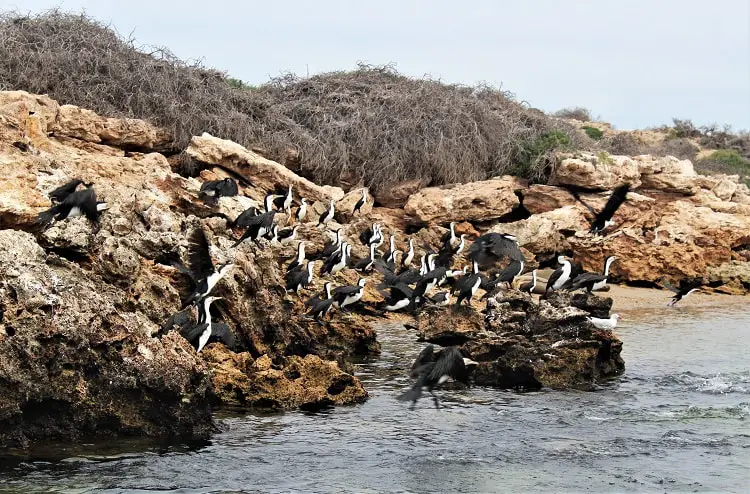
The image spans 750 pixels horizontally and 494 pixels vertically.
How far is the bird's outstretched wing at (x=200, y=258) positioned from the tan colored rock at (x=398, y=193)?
12.7 metres

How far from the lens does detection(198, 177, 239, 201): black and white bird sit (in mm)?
15516

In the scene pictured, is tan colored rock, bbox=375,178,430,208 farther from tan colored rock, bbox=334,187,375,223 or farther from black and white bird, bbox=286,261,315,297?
black and white bird, bbox=286,261,315,297

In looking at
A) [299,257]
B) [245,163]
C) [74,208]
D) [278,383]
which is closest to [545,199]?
[245,163]

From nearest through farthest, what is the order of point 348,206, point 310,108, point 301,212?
point 301,212, point 348,206, point 310,108

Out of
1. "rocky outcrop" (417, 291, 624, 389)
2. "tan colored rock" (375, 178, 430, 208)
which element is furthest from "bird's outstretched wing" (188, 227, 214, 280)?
"tan colored rock" (375, 178, 430, 208)

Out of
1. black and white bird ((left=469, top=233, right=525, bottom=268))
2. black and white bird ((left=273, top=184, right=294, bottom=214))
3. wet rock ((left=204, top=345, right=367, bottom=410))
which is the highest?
black and white bird ((left=273, top=184, right=294, bottom=214))

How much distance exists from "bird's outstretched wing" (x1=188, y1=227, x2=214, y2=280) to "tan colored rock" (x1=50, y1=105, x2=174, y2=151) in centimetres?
798

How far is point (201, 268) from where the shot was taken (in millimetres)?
10680

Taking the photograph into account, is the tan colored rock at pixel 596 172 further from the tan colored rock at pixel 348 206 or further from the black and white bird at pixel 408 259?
the black and white bird at pixel 408 259

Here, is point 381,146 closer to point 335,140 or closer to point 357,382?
point 335,140

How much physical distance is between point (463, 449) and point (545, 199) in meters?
14.8

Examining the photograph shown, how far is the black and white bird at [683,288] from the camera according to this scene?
62.4 feet

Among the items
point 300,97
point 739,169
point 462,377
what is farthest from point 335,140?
point 739,169

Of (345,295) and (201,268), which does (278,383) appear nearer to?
(201,268)
